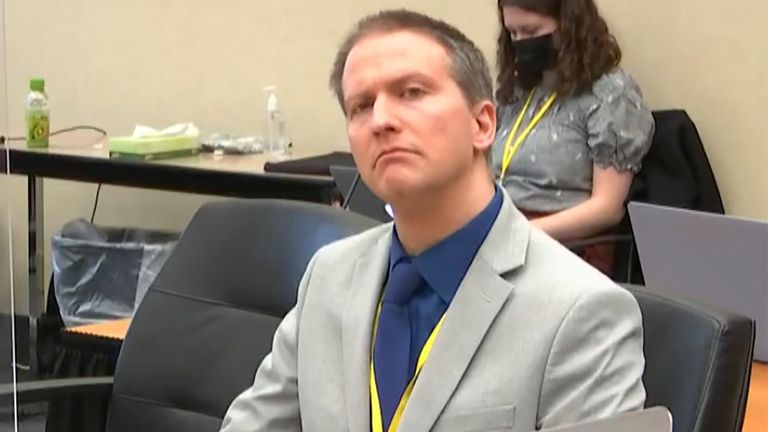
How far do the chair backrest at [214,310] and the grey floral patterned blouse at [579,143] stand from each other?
Result: 112 centimetres

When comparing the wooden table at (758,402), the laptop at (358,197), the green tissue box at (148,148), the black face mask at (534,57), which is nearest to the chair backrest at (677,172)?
the black face mask at (534,57)

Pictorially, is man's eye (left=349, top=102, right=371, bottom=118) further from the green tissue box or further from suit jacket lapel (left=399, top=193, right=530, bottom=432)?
the green tissue box

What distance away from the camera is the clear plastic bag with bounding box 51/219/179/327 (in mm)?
4059

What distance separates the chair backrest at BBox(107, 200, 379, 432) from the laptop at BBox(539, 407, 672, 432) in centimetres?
102

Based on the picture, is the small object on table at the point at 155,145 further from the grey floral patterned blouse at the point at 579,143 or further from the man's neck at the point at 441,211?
the man's neck at the point at 441,211

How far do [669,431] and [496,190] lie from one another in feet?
1.76

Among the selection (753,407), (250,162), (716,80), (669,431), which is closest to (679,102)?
(716,80)

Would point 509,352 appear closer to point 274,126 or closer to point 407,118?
point 407,118

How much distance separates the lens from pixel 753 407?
1.81 meters

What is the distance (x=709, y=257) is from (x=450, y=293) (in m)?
0.76

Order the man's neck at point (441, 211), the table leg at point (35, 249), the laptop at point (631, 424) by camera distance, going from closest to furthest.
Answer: the laptop at point (631, 424), the man's neck at point (441, 211), the table leg at point (35, 249)

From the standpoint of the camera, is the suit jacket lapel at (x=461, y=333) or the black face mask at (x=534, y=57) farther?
the black face mask at (x=534, y=57)

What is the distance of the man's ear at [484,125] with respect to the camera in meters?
1.39

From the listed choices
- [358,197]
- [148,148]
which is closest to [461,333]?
[358,197]
